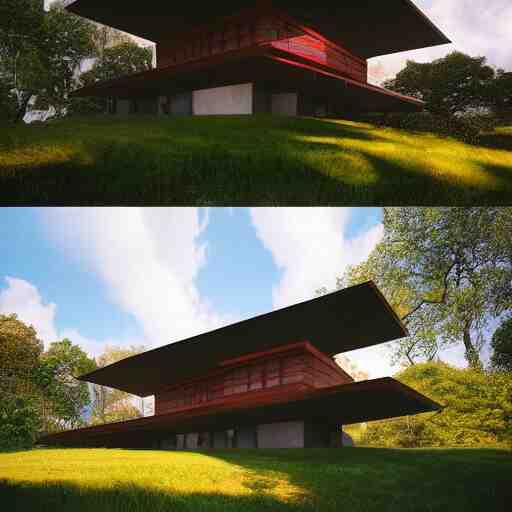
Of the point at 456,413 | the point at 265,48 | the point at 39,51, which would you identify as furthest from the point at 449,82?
the point at 39,51

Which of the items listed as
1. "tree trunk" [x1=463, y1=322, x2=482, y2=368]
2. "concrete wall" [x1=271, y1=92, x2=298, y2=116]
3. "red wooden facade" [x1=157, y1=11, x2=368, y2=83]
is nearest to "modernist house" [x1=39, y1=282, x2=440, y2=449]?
"tree trunk" [x1=463, y1=322, x2=482, y2=368]

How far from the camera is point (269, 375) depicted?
18.5m

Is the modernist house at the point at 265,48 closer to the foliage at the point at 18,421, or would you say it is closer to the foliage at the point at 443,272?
the foliage at the point at 443,272

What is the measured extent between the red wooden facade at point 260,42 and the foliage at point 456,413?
14.6 metres

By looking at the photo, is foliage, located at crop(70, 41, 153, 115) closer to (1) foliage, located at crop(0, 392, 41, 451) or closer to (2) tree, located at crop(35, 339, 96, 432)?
(2) tree, located at crop(35, 339, 96, 432)

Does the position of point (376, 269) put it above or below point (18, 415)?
above

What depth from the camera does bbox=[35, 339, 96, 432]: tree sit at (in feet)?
106

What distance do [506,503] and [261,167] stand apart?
33.7 ft

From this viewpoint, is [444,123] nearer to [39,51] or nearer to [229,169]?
[229,169]

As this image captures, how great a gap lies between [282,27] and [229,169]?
491 inches

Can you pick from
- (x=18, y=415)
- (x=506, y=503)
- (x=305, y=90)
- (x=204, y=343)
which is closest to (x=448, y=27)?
(x=305, y=90)

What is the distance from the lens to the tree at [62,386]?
32250 mm

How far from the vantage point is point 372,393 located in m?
14.4

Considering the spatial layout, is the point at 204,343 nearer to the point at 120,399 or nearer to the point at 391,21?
the point at 391,21
